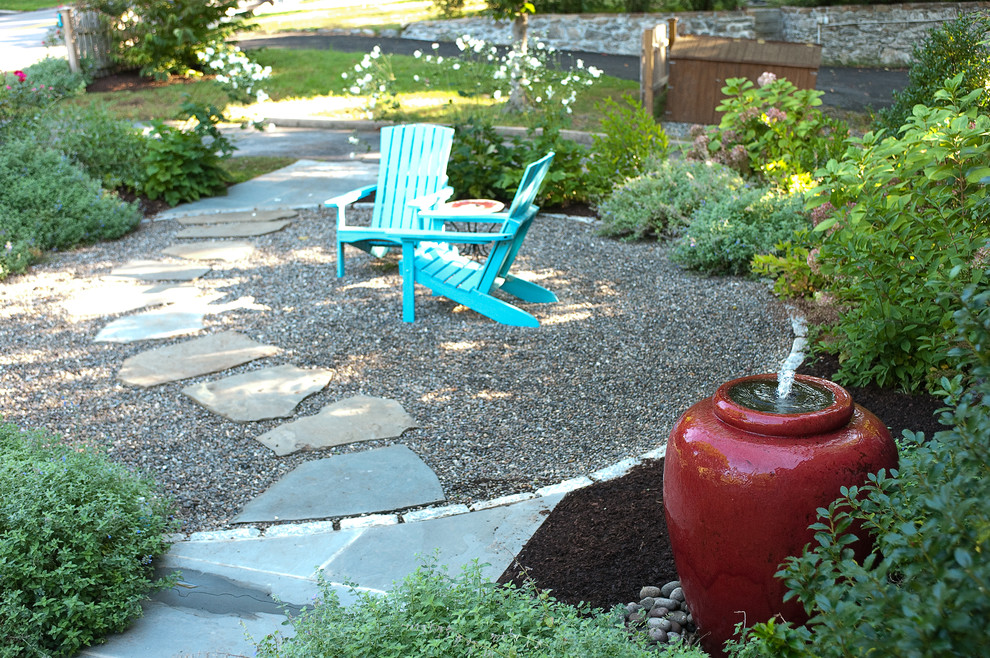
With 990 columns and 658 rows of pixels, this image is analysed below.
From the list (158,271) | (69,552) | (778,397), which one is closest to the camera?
(778,397)

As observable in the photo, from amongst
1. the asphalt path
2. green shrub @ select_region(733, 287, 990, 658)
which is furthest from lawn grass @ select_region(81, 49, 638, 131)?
green shrub @ select_region(733, 287, 990, 658)

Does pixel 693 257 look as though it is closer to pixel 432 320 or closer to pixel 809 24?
pixel 432 320

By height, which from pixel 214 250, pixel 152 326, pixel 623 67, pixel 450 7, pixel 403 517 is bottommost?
pixel 403 517

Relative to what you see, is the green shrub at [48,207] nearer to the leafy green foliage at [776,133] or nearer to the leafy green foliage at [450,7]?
the leafy green foliage at [776,133]

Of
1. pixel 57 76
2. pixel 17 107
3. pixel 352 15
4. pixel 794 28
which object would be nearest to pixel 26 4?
pixel 352 15

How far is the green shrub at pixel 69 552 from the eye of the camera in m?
2.28

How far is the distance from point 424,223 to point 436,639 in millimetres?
3877

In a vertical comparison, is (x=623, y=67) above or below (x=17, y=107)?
above

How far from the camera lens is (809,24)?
50.3ft

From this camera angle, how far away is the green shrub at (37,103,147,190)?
7.56m

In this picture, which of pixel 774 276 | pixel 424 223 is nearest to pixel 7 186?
pixel 424 223

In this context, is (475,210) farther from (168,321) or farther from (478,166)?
(168,321)

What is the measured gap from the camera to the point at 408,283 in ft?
15.9

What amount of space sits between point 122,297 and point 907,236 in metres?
4.64
